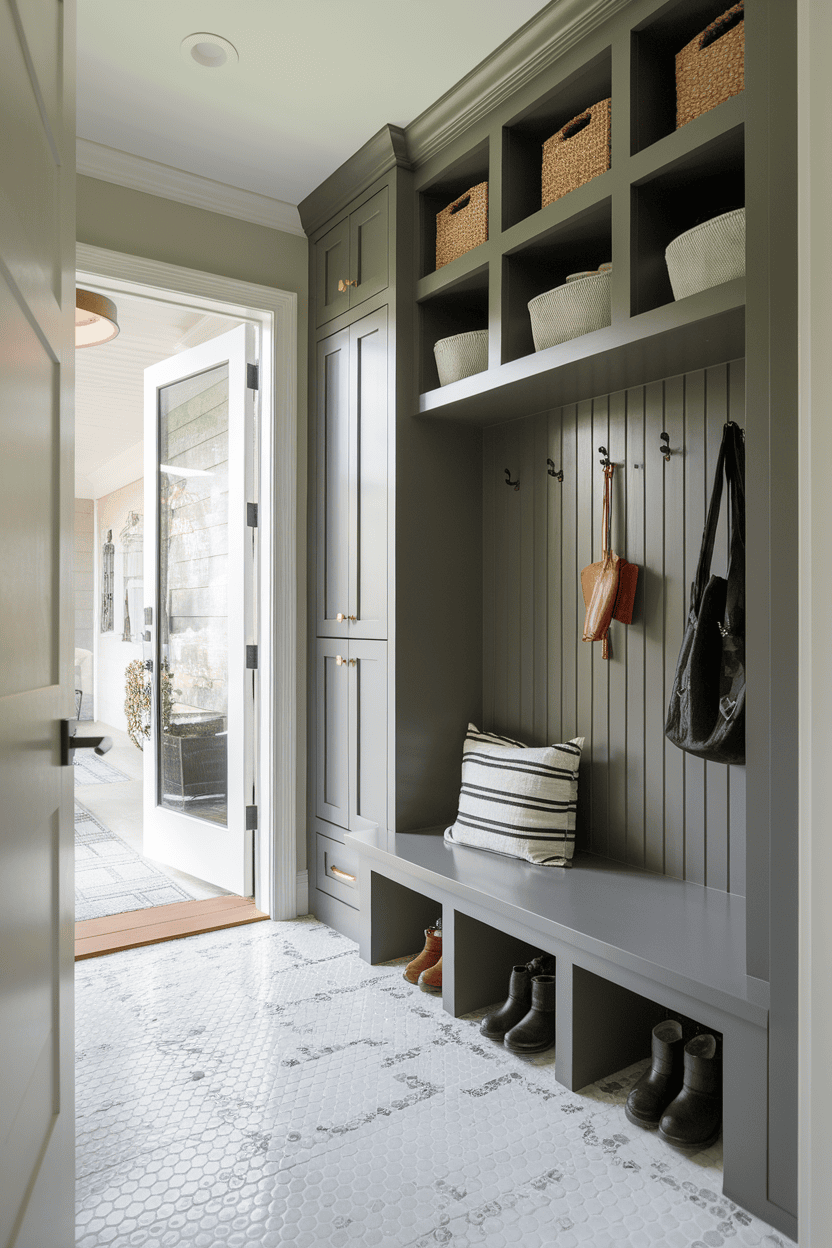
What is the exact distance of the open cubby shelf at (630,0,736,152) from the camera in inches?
74.7

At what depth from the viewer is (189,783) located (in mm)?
3459

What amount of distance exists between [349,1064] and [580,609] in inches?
55.0

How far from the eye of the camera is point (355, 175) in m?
2.76

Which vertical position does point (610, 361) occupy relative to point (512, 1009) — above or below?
above

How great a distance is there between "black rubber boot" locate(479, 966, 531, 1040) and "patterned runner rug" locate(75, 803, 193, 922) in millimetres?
1596

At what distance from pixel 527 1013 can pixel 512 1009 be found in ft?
0.13

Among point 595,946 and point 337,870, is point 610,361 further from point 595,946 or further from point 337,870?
point 337,870

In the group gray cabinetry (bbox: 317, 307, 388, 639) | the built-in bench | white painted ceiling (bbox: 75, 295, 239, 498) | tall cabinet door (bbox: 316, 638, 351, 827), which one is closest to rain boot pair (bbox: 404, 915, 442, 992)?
the built-in bench

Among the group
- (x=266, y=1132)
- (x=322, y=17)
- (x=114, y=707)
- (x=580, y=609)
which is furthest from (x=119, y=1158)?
(x=114, y=707)

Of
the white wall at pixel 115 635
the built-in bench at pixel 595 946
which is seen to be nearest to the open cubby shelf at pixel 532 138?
the built-in bench at pixel 595 946

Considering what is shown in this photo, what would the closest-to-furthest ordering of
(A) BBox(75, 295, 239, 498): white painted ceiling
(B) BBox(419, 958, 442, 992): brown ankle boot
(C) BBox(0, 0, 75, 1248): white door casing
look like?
(C) BBox(0, 0, 75, 1248): white door casing → (B) BBox(419, 958, 442, 992): brown ankle boot → (A) BBox(75, 295, 239, 498): white painted ceiling

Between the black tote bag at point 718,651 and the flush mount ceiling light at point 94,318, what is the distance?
1972mm

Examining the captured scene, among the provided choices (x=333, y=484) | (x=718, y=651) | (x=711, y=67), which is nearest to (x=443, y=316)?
(x=333, y=484)

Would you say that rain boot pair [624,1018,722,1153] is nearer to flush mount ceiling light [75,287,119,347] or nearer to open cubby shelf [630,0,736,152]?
open cubby shelf [630,0,736,152]
